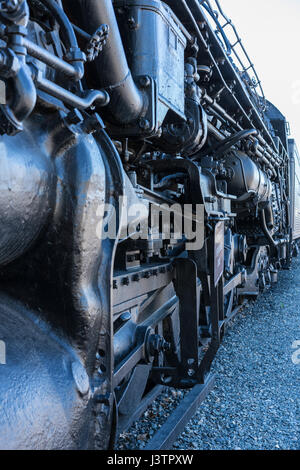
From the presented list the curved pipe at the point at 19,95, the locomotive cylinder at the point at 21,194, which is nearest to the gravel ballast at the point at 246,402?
the locomotive cylinder at the point at 21,194

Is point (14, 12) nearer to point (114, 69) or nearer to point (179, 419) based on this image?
point (114, 69)

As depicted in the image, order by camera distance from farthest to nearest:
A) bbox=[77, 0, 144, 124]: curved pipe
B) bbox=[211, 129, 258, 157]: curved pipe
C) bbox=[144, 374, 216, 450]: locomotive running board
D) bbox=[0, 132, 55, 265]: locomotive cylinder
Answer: bbox=[211, 129, 258, 157]: curved pipe, bbox=[144, 374, 216, 450]: locomotive running board, bbox=[77, 0, 144, 124]: curved pipe, bbox=[0, 132, 55, 265]: locomotive cylinder


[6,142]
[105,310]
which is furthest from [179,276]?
[6,142]

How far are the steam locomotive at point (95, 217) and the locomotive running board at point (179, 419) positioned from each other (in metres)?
0.17

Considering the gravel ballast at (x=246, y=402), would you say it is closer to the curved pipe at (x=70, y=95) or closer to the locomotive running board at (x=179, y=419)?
the locomotive running board at (x=179, y=419)

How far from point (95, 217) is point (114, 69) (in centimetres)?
84

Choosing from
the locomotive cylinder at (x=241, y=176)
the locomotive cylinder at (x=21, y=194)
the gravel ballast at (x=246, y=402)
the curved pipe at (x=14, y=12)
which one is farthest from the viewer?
the locomotive cylinder at (x=241, y=176)

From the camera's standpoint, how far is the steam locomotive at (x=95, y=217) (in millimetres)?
1165

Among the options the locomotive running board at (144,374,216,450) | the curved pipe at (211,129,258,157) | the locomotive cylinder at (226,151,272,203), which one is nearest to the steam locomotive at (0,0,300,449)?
the locomotive running board at (144,374,216,450)

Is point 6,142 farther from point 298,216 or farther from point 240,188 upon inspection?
point 298,216

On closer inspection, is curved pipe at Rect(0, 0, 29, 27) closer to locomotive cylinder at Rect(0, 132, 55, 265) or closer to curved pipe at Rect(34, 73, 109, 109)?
curved pipe at Rect(34, 73, 109, 109)

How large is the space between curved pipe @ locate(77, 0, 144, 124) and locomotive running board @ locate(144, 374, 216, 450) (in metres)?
1.65

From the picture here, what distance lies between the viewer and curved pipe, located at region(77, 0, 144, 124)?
1.71 metres

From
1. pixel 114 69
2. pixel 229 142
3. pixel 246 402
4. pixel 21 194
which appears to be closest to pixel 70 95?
pixel 21 194
